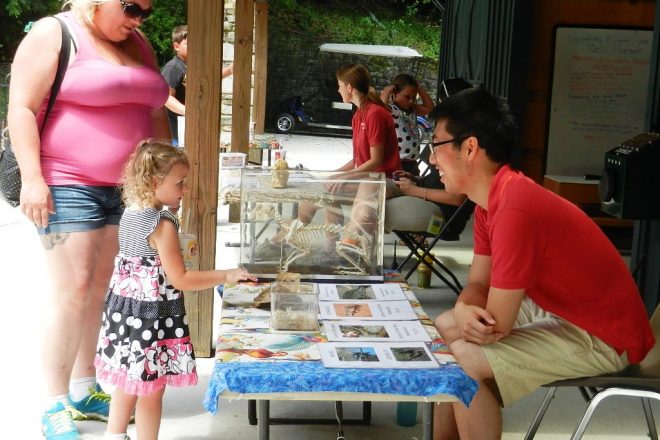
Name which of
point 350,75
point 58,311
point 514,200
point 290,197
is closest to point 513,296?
point 514,200

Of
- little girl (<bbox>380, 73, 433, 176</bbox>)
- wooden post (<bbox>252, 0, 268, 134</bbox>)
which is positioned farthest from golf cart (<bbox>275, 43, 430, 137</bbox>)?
little girl (<bbox>380, 73, 433, 176</bbox>)

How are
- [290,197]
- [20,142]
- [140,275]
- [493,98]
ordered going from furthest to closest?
[290,197] < [20,142] < [140,275] < [493,98]

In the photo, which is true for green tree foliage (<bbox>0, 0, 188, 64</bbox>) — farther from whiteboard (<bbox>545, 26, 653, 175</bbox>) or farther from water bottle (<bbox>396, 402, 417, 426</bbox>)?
water bottle (<bbox>396, 402, 417, 426</bbox>)

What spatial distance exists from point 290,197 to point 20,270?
3.60 metres

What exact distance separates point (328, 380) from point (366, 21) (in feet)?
106

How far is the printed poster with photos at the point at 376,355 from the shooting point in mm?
2461

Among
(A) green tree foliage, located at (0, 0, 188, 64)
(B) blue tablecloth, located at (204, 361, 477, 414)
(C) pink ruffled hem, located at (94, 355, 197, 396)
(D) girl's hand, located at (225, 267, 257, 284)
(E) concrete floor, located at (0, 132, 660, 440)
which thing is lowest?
(E) concrete floor, located at (0, 132, 660, 440)

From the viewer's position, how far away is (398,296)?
321 cm

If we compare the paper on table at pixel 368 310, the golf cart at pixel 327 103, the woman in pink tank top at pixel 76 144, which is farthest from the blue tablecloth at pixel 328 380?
the golf cart at pixel 327 103

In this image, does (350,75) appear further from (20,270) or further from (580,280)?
(580,280)

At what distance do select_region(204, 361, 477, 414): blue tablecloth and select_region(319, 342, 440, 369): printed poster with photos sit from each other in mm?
44

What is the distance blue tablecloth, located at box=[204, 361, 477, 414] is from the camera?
2352 mm

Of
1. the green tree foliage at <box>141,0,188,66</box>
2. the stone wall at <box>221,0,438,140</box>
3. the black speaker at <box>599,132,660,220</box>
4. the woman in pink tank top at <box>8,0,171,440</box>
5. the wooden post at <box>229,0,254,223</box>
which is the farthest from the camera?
the green tree foliage at <box>141,0,188,66</box>

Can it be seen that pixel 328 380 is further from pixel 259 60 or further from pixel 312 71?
pixel 312 71
